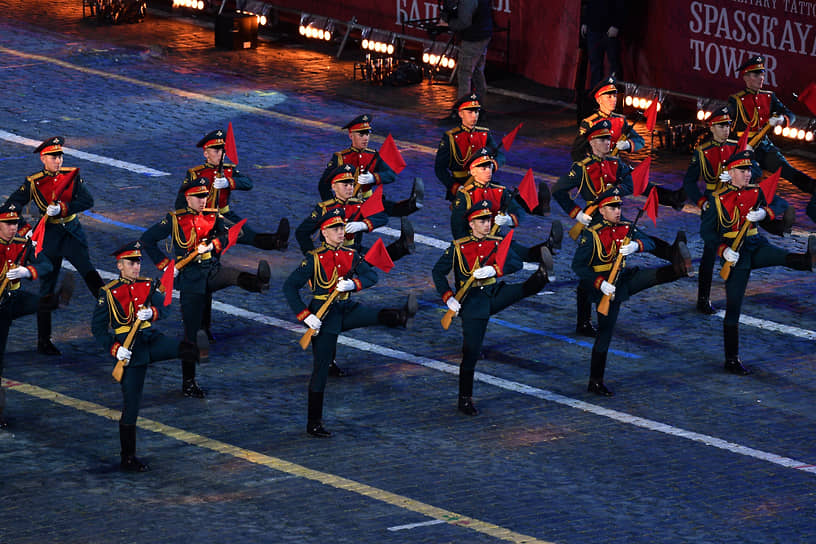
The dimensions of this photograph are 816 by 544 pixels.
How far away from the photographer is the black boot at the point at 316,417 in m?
14.7

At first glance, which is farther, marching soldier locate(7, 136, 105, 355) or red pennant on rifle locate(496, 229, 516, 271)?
marching soldier locate(7, 136, 105, 355)

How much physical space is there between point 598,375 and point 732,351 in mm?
1645

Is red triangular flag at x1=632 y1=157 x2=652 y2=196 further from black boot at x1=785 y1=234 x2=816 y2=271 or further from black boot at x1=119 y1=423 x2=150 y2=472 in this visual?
black boot at x1=119 y1=423 x2=150 y2=472

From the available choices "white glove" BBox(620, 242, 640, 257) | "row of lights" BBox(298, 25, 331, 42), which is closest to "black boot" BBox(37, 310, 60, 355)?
"white glove" BBox(620, 242, 640, 257)

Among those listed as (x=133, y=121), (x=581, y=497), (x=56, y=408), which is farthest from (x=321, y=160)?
(x=581, y=497)

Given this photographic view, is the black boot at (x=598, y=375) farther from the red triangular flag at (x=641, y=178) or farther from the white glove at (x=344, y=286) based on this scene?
the white glove at (x=344, y=286)

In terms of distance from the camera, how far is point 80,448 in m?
14.4

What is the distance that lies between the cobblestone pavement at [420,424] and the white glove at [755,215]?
1.58 metres

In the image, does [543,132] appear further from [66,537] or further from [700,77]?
[66,537]

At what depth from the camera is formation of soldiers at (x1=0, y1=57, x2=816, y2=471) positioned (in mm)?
14445

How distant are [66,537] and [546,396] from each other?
212 inches

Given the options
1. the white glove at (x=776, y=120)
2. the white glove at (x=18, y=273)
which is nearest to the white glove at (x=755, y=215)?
the white glove at (x=776, y=120)

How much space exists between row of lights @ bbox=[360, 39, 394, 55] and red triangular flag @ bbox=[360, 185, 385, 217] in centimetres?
1458

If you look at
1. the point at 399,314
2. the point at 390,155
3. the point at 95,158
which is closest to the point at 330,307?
the point at 399,314
